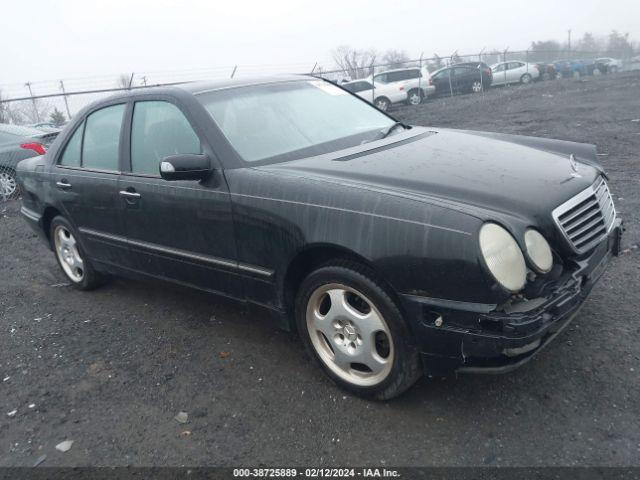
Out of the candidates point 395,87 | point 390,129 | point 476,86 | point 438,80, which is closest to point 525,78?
point 476,86

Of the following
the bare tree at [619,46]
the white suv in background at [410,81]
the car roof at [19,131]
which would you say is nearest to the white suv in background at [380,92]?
the white suv in background at [410,81]

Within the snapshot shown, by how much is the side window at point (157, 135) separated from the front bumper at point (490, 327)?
175 cm

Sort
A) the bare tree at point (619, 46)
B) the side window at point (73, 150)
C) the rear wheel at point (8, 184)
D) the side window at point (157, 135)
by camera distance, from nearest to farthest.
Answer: the side window at point (157, 135) < the side window at point (73, 150) < the rear wheel at point (8, 184) < the bare tree at point (619, 46)

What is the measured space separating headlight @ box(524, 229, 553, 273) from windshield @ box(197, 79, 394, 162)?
1.42m

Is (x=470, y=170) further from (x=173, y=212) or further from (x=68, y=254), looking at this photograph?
(x=68, y=254)

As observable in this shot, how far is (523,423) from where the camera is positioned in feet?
8.48

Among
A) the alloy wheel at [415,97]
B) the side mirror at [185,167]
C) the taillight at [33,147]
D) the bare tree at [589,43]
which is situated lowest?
the alloy wheel at [415,97]

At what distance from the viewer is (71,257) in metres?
4.89

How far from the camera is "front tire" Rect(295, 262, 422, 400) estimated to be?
259 centimetres

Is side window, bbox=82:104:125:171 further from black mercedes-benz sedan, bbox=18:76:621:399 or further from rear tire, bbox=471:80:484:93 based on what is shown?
rear tire, bbox=471:80:484:93

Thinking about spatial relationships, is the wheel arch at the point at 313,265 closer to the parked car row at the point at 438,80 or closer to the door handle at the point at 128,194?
the door handle at the point at 128,194

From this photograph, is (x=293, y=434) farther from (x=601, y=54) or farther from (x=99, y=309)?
(x=601, y=54)

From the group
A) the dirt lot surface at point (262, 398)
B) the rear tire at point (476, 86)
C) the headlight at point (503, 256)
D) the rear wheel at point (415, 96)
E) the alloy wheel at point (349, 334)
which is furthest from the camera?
the rear tire at point (476, 86)

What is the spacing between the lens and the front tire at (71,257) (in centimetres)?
469
